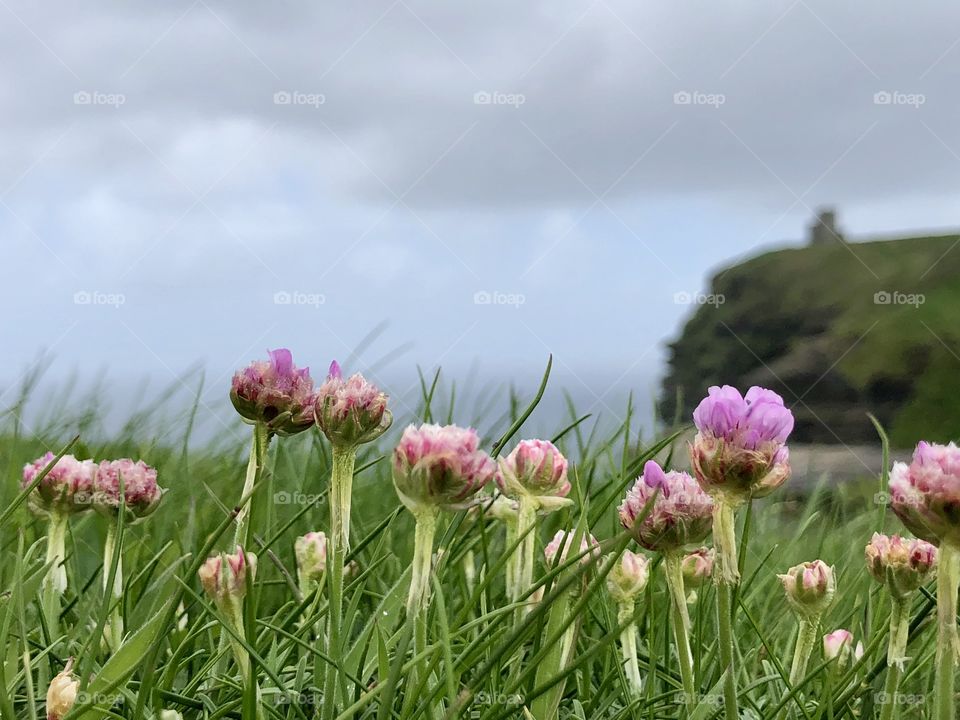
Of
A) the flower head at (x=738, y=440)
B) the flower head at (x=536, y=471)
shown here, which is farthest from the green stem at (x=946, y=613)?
the flower head at (x=536, y=471)

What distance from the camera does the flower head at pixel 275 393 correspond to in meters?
1.33

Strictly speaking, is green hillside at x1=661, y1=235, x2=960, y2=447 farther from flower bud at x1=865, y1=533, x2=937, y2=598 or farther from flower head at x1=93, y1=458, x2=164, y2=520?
flower bud at x1=865, y1=533, x2=937, y2=598

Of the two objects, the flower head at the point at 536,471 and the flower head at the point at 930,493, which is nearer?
the flower head at the point at 930,493

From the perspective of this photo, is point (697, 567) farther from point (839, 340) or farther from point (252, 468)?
point (839, 340)

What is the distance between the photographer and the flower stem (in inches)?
40.6

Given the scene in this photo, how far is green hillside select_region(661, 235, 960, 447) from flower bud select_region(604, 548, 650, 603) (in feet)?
26.5

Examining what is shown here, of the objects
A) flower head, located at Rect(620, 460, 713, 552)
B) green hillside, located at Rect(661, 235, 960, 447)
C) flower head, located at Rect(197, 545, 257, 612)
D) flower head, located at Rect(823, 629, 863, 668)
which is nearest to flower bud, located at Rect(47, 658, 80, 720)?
flower head, located at Rect(197, 545, 257, 612)

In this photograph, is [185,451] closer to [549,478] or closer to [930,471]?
[549,478]

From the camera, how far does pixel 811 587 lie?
135 centimetres

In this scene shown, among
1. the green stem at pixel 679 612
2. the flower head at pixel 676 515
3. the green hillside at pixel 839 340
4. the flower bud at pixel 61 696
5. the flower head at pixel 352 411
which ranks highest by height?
the green hillside at pixel 839 340

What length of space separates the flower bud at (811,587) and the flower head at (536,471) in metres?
0.37

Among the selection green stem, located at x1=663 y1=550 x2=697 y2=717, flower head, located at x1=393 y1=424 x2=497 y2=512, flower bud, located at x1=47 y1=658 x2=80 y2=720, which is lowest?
flower bud, located at x1=47 y1=658 x2=80 y2=720

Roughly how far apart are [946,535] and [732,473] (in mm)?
220

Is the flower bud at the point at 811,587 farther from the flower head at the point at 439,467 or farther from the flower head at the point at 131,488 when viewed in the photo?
the flower head at the point at 131,488
